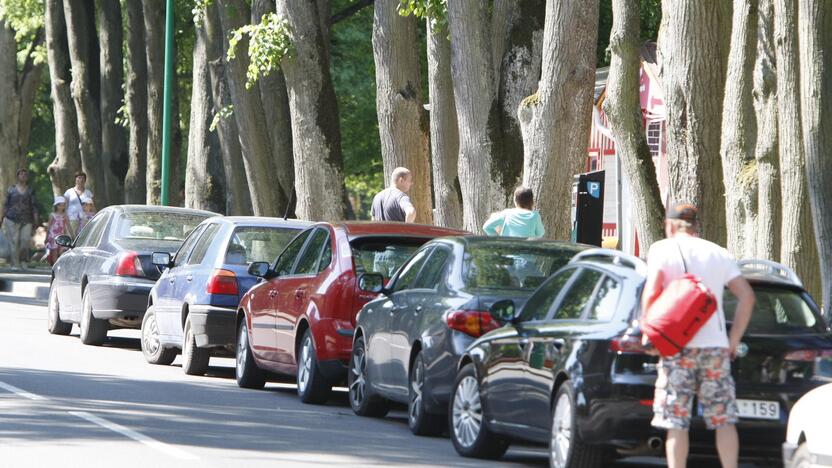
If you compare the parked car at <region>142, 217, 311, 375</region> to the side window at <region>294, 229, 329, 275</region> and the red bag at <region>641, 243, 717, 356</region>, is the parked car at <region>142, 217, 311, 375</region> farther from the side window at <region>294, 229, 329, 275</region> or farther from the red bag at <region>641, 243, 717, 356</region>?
the red bag at <region>641, 243, 717, 356</region>

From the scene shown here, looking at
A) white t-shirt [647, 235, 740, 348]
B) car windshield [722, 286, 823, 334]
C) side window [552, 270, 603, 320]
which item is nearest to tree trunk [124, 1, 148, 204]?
side window [552, 270, 603, 320]

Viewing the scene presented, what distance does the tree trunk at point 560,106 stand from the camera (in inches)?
707

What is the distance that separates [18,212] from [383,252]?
22505mm

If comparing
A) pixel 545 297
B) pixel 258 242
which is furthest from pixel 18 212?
pixel 545 297

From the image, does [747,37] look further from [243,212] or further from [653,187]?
[243,212]

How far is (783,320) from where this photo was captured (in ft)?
34.1

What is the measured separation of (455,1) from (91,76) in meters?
20.4

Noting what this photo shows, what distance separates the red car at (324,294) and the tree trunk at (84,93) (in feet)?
73.5

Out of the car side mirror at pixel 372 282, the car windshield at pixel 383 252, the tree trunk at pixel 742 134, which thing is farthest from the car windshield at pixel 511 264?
the tree trunk at pixel 742 134

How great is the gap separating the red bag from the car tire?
4.92 meters

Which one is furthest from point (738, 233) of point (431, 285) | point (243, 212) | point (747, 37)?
point (243, 212)

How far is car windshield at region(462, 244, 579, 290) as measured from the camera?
1259 cm

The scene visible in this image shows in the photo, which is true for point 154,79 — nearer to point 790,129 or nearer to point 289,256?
point 289,256

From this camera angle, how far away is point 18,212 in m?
36.2
